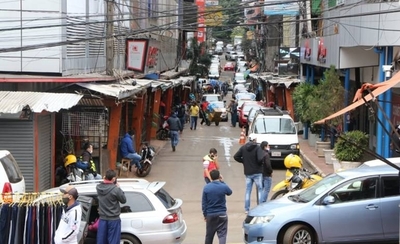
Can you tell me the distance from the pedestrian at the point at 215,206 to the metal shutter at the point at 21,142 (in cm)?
561

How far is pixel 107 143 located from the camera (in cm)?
2186

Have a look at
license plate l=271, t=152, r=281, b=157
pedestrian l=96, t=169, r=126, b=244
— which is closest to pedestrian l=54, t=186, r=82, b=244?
pedestrian l=96, t=169, r=126, b=244

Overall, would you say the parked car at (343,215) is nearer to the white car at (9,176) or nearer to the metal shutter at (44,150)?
the white car at (9,176)

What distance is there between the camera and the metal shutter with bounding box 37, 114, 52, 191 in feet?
54.9

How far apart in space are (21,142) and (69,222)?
7.09 m

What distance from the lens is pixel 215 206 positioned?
12.1 m

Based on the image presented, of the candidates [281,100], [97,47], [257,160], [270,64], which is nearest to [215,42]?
[270,64]

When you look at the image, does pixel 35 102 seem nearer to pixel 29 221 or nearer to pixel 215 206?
pixel 215 206

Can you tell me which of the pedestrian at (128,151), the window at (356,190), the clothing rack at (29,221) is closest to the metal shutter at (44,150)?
the pedestrian at (128,151)

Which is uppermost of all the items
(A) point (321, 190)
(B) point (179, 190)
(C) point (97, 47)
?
(C) point (97, 47)

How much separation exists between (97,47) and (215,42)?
134276 millimetres

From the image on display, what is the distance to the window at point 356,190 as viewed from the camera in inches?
479

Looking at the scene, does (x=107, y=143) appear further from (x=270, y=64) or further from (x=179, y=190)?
(x=270, y=64)

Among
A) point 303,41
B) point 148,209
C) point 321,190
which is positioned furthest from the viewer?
point 303,41
